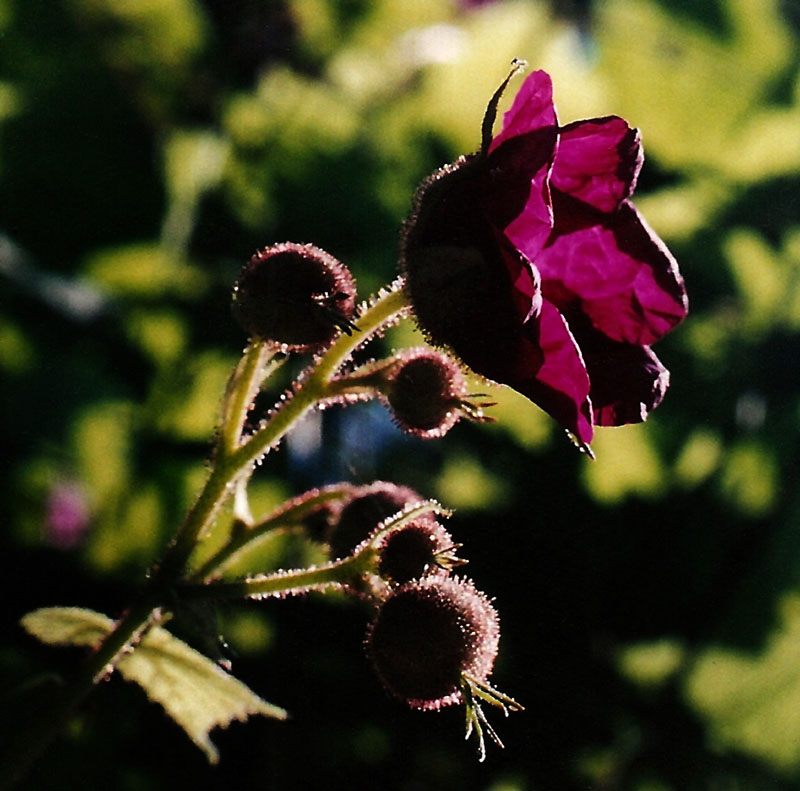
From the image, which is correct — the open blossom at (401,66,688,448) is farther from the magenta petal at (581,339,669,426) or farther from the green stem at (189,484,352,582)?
the green stem at (189,484,352,582)

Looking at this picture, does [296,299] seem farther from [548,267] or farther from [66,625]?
[66,625]

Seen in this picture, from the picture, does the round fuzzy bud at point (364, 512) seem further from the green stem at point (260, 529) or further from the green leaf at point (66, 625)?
the green leaf at point (66, 625)

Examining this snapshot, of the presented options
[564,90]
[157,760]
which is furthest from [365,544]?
[564,90]

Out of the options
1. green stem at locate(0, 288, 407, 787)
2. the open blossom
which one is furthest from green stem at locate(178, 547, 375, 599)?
the open blossom

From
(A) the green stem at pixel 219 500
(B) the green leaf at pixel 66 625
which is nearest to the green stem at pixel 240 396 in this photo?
(A) the green stem at pixel 219 500

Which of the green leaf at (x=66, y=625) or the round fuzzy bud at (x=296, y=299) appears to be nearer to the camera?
the round fuzzy bud at (x=296, y=299)

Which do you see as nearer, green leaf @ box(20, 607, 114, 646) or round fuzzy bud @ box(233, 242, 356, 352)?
round fuzzy bud @ box(233, 242, 356, 352)
